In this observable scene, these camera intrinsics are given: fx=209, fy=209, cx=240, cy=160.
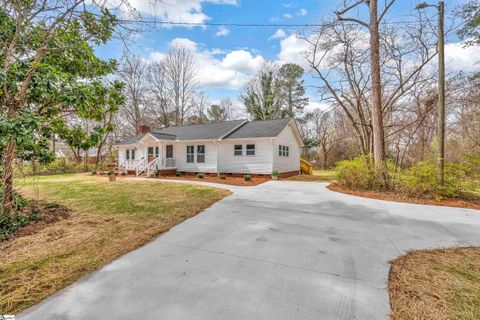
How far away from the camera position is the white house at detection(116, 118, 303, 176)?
13742 millimetres

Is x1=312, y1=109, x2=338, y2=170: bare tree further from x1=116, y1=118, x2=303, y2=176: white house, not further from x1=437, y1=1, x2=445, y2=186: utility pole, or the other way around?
x1=437, y1=1, x2=445, y2=186: utility pole

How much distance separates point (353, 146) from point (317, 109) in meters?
6.61

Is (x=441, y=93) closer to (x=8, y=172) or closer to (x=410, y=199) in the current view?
(x=410, y=199)

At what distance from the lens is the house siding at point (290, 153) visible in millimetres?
13875

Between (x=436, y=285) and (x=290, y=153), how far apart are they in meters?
14.1

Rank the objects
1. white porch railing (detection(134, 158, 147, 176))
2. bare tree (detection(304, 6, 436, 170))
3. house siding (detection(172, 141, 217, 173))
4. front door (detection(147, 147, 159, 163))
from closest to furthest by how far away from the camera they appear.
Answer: bare tree (detection(304, 6, 436, 170)), house siding (detection(172, 141, 217, 173)), white porch railing (detection(134, 158, 147, 176)), front door (detection(147, 147, 159, 163))

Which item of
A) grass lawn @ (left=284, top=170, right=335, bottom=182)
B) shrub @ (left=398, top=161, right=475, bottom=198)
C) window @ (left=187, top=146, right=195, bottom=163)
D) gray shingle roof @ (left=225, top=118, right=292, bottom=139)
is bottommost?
grass lawn @ (left=284, top=170, right=335, bottom=182)

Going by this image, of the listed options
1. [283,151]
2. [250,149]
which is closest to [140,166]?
[250,149]

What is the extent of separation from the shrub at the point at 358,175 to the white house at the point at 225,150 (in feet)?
15.8

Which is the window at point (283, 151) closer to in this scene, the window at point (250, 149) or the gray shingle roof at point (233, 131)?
the gray shingle roof at point (233, 131)

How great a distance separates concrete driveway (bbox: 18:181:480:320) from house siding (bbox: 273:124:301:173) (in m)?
8.88

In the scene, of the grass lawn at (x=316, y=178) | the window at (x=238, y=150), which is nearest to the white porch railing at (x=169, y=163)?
the window at (x=238, y=150)

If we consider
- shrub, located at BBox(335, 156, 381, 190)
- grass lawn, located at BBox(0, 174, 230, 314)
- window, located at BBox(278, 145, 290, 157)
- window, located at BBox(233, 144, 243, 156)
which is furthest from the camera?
window, located at BBox(278, 145, 290, 157)

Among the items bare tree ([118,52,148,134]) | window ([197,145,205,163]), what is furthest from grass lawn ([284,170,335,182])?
bare tree ([118,52,148,134])
